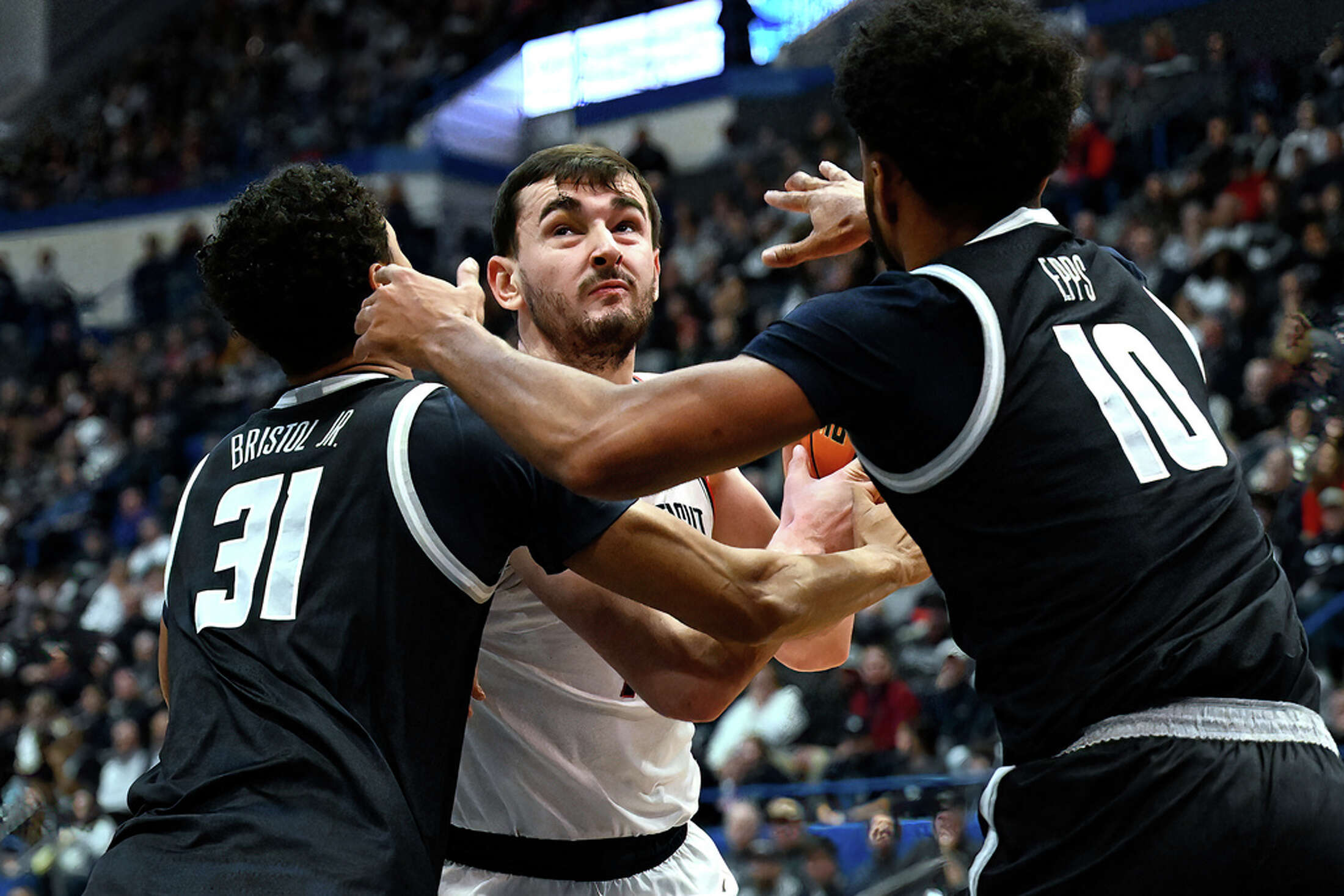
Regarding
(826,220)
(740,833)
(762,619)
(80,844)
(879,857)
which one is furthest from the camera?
(80,844)

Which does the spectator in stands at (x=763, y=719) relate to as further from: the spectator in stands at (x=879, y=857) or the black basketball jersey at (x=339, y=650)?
the black basketball jersey at (x=339, y=650)

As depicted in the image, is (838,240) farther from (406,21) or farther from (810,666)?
(406,21)

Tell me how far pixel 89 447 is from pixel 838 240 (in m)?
16.8

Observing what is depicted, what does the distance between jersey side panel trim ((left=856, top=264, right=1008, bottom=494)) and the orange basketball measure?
1.37 m

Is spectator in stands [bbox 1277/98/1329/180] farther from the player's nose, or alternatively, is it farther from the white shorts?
the white shorts

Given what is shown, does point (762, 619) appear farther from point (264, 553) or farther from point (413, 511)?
point (264, 553)

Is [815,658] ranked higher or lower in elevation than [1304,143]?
lower

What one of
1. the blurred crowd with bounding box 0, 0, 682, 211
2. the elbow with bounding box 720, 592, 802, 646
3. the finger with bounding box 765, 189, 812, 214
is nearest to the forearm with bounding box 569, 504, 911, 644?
the elbow with bounding box 720, 592, 802, 646

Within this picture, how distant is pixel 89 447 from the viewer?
59.6 ft

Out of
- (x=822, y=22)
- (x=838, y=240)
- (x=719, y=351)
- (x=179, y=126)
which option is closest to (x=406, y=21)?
(x=179, y=126)

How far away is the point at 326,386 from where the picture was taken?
2.76m

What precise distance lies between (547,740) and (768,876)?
295 cm

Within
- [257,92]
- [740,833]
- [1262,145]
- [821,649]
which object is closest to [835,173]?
[821,649]

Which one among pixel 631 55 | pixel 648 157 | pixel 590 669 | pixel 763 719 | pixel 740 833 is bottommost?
pixel 763 719
